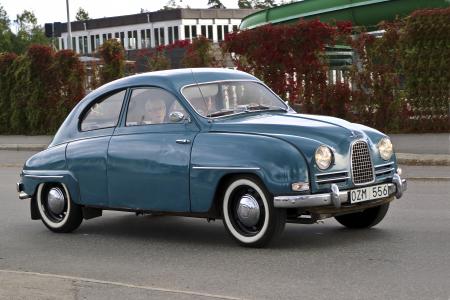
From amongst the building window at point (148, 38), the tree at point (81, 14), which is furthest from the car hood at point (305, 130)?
the tree at point (81, 14)

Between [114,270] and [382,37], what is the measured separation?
1439cm

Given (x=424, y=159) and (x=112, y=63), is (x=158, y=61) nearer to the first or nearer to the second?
(x=112, y=63)

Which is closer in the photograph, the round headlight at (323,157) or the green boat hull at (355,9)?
the round headlight at (323,157)

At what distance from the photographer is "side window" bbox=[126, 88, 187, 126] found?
31.1 feet

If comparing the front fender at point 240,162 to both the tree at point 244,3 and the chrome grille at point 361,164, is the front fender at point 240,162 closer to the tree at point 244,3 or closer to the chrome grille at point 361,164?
the chrome grille at point 361,164

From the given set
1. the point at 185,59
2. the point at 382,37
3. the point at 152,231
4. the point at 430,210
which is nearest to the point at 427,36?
the point at 382,37

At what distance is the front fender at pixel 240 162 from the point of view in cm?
832

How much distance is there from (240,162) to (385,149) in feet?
4.99

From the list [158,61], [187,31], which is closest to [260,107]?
[158,61]

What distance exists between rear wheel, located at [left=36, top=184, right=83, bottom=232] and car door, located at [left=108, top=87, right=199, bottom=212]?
814 millimetres

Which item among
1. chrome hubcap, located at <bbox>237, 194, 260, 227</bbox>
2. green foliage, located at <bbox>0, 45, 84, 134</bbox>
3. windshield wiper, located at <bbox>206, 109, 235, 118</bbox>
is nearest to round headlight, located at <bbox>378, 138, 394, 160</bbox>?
chrome hubcap, located at <bbox>237, 194, 260, 227</bbox>

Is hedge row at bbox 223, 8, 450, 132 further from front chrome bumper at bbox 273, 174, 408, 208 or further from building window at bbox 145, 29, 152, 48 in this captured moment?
building window at bbox 145, 29, 152, 48

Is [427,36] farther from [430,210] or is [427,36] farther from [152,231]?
[152,231]

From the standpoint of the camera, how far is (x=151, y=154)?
9328mm
